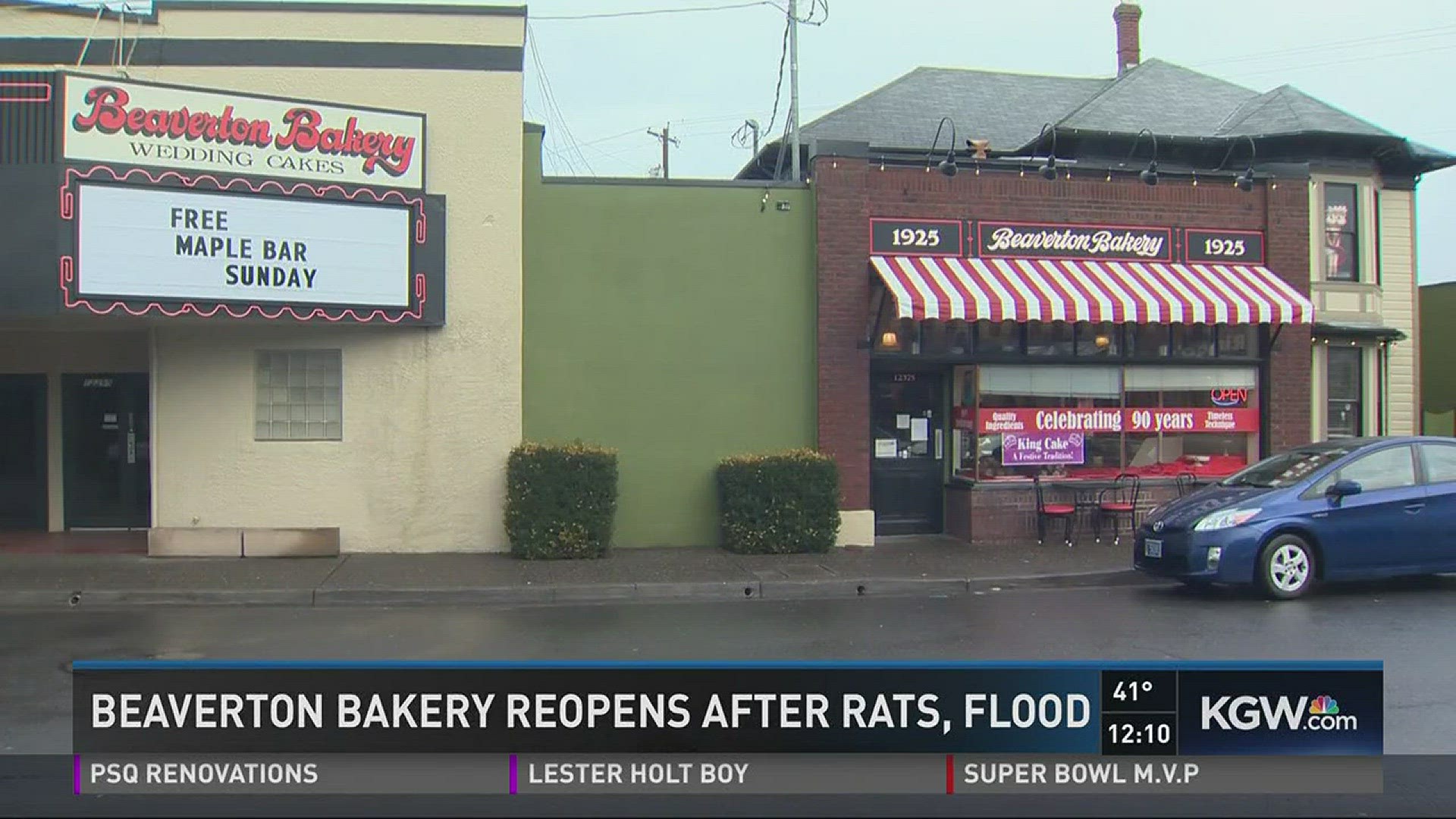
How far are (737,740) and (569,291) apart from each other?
31.9 ft

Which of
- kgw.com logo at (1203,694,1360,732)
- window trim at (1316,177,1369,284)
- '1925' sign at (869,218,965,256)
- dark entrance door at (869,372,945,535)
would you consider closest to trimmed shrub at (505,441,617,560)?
dark entrance door at (869,372,945,535)

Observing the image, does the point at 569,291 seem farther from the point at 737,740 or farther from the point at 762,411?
the point at 737,740

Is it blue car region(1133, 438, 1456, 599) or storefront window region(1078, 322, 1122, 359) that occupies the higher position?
storefront window region(1078, 322, 1122, 359)

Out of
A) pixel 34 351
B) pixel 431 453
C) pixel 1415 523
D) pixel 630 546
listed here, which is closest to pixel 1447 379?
pixel 1415 523

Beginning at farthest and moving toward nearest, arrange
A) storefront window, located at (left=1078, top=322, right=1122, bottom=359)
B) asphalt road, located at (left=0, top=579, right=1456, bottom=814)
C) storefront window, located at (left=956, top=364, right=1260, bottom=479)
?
storefront window, located at (left=1078, top=322, right=1122, bottom=359) < storefront window, located at (left=956, top=364, right=1260, bottom=479) < asphalt road, located at (left=0, top=579, right=1456, bottom=814)

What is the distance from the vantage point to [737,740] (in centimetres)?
517

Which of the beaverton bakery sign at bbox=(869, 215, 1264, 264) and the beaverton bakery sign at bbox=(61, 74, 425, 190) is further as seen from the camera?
the beaverton bakery sign at bbox=(869, 215, 1264, 264)

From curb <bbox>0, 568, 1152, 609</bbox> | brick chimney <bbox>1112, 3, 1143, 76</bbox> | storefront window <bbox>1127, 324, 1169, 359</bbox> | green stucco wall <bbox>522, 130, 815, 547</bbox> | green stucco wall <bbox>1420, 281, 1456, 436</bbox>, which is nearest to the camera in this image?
curb <bbox>0, 568, 1152, 609</bbox>

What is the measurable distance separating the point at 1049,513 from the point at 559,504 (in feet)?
19.4

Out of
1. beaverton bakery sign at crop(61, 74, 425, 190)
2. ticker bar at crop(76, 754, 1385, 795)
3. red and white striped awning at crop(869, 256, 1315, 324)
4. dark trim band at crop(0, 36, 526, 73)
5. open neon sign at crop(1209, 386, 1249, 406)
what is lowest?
ticker bar at crop(76, 754, 1385, 795)

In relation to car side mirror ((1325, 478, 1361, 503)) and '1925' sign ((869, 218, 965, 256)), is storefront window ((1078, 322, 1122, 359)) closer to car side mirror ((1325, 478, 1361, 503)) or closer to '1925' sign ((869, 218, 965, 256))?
'1925' sign ((869, 218, 965, 256))

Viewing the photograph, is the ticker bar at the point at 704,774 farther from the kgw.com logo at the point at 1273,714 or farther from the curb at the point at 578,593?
the curb at the point at 578,593

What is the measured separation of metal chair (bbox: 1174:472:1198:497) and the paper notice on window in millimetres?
3252

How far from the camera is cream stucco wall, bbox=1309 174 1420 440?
17844 mm
